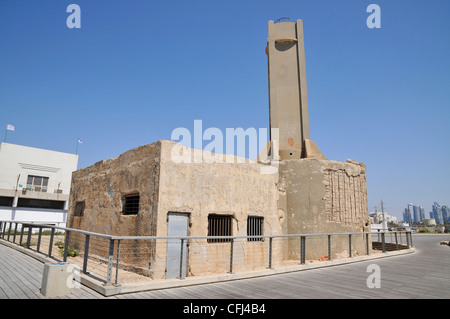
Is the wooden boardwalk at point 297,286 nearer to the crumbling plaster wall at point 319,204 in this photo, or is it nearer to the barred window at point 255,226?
the barred window at point 255,226

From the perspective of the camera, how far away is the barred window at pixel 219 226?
1108 cm

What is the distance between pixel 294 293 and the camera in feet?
20.1

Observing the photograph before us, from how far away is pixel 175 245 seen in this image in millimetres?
9781

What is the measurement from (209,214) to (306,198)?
5655mm

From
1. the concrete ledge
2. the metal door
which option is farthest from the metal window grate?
the concrete ledge

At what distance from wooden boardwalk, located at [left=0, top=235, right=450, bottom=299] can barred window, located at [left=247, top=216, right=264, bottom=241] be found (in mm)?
3645

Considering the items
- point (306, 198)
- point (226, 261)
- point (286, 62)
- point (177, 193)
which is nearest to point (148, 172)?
point (177, 193)

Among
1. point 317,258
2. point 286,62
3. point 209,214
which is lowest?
point 317,258

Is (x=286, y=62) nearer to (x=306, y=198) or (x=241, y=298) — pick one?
(x=306, y=198)

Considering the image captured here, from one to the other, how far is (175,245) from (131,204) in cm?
236

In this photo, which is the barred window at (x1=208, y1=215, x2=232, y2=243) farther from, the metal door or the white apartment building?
the white apartment building

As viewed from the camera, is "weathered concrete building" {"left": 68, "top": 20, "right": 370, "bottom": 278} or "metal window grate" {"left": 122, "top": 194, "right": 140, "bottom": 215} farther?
"metal window grate" {"left": 122, "top": 194, "right": 140, "bottom": 215}

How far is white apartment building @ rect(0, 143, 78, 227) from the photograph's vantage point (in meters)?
34.6

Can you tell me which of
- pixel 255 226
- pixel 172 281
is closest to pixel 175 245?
pixel 172 281
